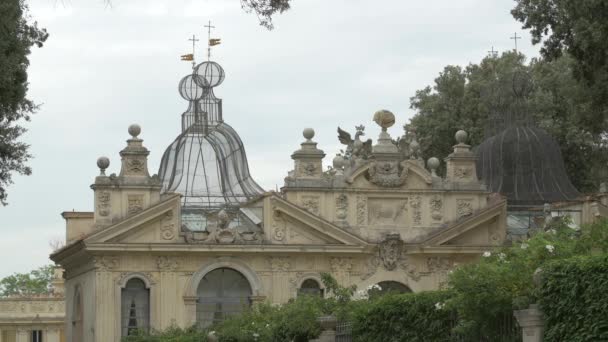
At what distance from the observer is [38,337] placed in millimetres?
93438

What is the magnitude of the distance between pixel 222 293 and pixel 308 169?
5.01 metres

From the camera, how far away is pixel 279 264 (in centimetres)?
5612

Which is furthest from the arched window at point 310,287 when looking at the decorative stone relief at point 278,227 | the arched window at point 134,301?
the arched window at point 134,301

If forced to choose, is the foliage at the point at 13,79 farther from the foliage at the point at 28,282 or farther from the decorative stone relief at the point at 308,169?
the foliage at the point at 28,282

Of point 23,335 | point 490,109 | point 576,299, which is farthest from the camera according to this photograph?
point 23,335

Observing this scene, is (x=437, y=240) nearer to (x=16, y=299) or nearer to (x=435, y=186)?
(x=435, y=186)

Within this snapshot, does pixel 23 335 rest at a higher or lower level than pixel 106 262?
higher

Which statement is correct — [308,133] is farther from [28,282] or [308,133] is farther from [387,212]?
[28,282]

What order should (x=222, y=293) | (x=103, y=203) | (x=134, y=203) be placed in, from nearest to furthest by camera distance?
(x=103, y=203) < (x=134, y=203) < (x=222, y=293)

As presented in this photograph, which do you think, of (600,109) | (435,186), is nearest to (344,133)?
(435,186)

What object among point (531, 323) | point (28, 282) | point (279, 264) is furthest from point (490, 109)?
point (28, 282)

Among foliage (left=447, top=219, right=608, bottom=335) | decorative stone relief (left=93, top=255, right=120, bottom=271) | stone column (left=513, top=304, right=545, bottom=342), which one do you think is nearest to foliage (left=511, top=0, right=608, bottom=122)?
foliage (left=447, top=219, right=608, bottom=335)

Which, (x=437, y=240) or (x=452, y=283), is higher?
(x=437, y=240)

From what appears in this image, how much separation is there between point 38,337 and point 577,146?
3692 cm
